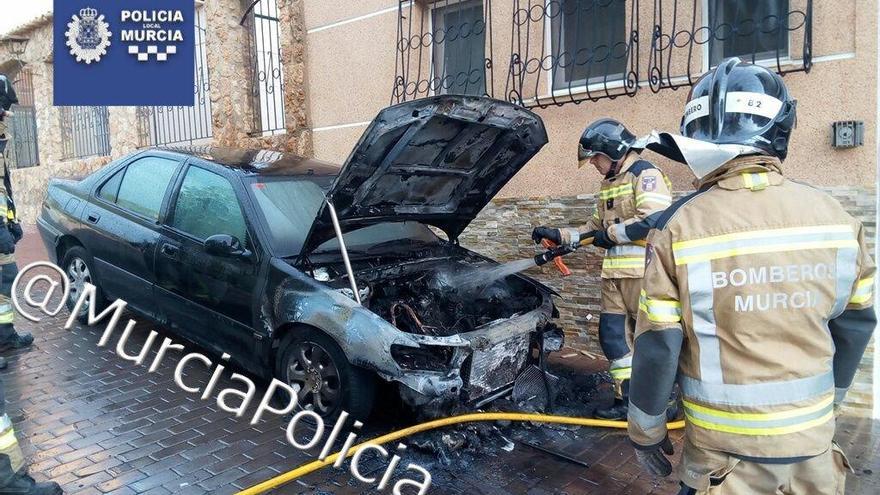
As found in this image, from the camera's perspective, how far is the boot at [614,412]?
13.6 ft

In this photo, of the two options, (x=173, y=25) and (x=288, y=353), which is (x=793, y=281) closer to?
(x=288, y=353)

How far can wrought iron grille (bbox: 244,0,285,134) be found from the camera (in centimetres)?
908

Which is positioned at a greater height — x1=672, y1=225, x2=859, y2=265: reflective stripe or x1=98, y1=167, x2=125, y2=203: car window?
x1=98, y1=167, x2=125, y2=203: car window

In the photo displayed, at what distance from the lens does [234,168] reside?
14.7ft

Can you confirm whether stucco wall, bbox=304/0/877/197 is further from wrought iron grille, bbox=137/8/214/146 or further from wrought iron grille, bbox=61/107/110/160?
wrought iron grille, bbox=61/107/110/160

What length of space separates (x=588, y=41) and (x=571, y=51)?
177mm

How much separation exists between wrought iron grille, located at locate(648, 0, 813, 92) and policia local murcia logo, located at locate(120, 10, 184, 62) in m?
6.83

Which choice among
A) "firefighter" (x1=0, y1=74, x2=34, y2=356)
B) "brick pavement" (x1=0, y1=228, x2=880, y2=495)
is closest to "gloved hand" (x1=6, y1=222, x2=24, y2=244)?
"firefighter" (x1=0, y1=74, x2=34, y2=356)

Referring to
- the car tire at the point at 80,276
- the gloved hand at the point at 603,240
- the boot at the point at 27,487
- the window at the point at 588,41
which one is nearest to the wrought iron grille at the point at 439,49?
the window at the point at 588,41

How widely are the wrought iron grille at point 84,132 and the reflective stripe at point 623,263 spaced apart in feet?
36.6

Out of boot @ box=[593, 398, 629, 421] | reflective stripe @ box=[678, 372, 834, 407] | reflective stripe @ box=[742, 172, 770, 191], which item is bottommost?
boot @ box=[593, 398, 629, 421]

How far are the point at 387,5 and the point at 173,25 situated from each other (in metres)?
3.71

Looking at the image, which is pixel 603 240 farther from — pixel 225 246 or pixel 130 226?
pixel 130 226

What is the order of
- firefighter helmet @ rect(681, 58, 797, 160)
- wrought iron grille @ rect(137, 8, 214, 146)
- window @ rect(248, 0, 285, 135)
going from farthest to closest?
wrought iron grille @ rect(137, 8, 214, 146), window @ rect(248, 0, 285, 135), firefighter helmet @ rect(681, 58, 797, 160)
